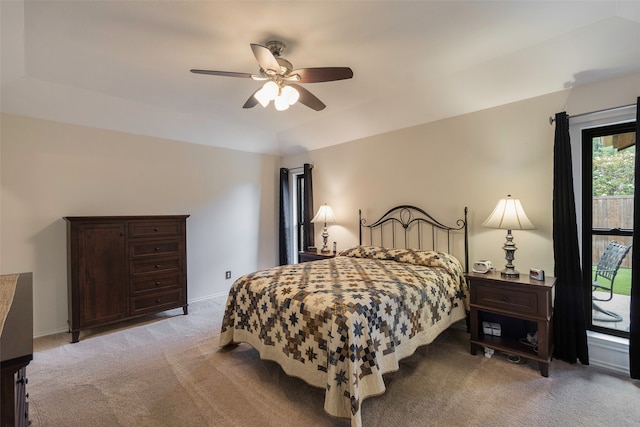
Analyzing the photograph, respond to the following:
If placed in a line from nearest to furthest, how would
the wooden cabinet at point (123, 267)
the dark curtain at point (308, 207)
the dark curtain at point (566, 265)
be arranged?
1. the dark curtain at point (566, 265)
2. the wooden cabinet at point (123, 267)
3. the dark curtain at point (308, 207)

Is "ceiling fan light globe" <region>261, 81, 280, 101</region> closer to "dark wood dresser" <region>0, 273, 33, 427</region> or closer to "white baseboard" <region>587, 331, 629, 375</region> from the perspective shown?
"dark wood dresser" <region>0, 273, 33, 427</region>

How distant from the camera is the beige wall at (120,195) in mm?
2953

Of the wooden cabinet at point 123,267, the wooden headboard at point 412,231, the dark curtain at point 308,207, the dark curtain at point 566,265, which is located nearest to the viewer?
the dark curtain at point 566,265

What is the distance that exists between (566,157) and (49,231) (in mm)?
5176

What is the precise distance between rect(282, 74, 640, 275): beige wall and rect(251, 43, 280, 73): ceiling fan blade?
2197mm

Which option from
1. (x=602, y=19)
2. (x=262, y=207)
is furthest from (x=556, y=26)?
(x=262, y=207)

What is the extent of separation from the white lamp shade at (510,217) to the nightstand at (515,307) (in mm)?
453

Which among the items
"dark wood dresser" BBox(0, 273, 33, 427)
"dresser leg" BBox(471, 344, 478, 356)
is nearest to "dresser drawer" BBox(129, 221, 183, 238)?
"dark wood dresser" BBox(0, 273, 33, 427)

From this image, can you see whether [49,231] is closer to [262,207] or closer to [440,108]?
[262,207]

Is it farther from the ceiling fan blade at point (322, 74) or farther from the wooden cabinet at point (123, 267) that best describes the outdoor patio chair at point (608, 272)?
the wooden cabinet at point (123, 267)

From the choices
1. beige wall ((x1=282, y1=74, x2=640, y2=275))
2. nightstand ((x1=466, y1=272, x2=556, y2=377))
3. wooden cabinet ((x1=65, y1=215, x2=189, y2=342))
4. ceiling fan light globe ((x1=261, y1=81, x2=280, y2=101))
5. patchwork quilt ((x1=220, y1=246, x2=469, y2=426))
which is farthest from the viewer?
wooden cabinet ((x1=65, y1=215, x2=189, y2=342))

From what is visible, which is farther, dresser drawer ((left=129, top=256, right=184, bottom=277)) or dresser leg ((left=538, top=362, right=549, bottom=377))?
dresser drawer ((left=129, top=256, right=184, bottom=277))

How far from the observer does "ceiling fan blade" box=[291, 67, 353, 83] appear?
2016mm

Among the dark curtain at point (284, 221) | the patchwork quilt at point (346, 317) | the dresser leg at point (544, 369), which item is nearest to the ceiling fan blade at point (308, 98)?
the patchwork quilt at point (346, 317)
